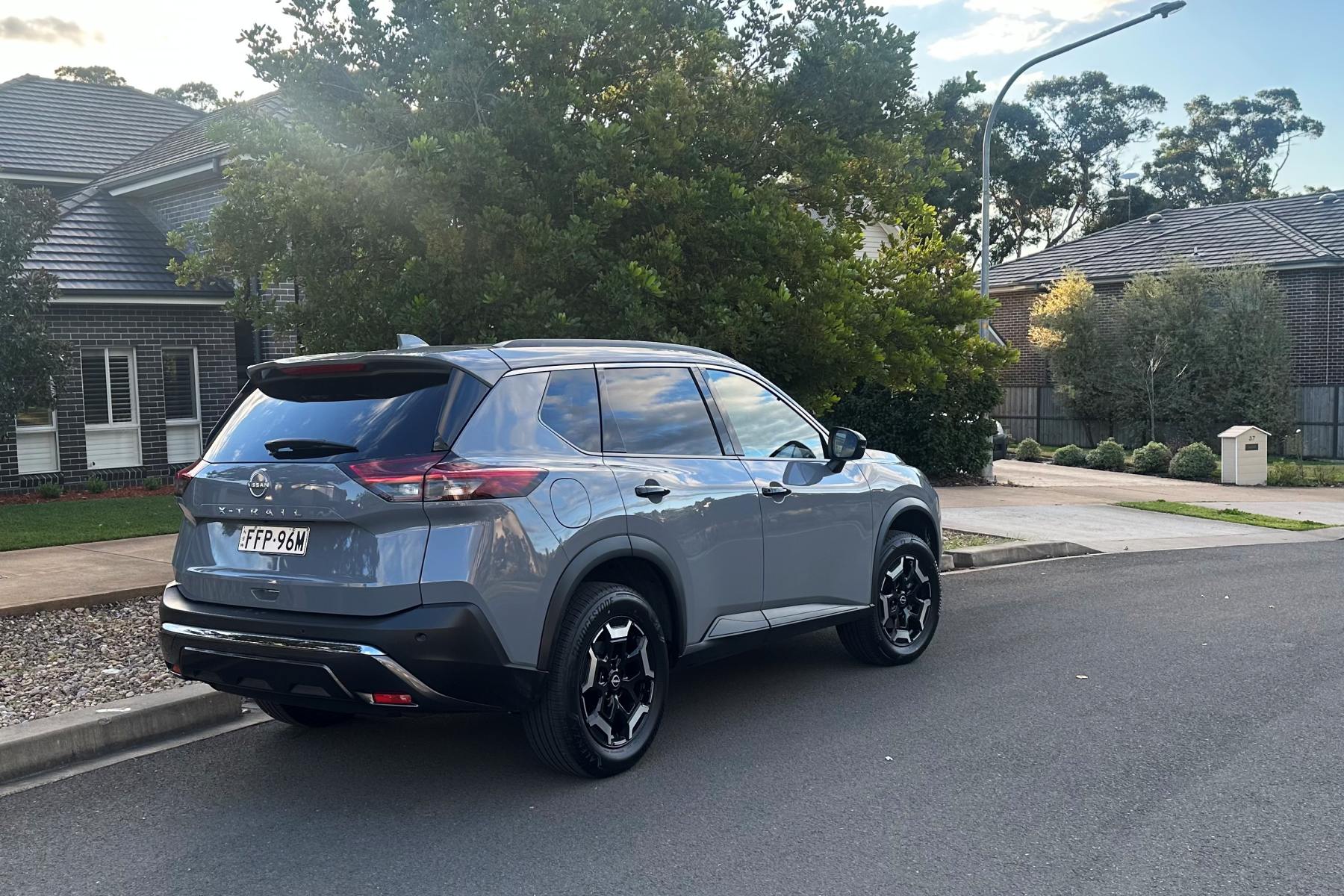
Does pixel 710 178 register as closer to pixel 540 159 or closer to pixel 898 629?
pixel 540 159

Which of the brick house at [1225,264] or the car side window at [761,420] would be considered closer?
the car side window at [761,420]

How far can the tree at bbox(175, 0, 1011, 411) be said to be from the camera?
9.12 metres

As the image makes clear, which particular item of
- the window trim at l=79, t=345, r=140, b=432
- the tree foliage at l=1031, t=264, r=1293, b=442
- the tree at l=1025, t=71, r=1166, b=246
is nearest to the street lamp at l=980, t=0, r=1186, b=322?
the tree foliage at l=1031, t=264, r=1293, b=442

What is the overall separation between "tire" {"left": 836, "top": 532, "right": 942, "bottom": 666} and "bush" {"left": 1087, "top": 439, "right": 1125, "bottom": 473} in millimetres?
18875

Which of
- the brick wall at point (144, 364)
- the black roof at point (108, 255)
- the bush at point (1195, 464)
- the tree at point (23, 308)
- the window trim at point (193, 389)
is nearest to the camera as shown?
the tree at point (23, 308)

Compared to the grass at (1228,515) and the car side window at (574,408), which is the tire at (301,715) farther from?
the grass at (1228,515)

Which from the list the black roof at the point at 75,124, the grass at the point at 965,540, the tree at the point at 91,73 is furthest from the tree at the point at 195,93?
the grass at the point at 965,540

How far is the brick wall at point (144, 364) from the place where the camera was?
1769cm

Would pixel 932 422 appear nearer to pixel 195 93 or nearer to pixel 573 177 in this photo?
pixel 573 177

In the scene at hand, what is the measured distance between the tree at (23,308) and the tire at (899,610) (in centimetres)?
1147

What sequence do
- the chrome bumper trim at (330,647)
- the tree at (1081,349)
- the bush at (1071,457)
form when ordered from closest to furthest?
the chrome bumper trim at (330,647) → the bush at (1071,457) → the tree at (1081,349)

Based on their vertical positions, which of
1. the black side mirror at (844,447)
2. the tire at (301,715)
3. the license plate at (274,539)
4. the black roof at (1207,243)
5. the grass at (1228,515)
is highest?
the black roof at (1207,243)

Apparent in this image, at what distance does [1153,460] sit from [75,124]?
21.7 m

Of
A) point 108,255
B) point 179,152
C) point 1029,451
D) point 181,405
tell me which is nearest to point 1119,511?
→ point 1029,451
